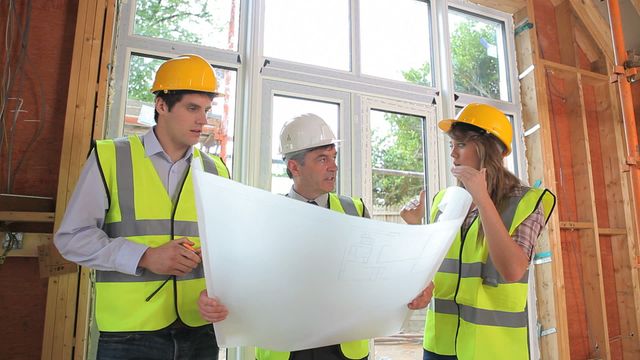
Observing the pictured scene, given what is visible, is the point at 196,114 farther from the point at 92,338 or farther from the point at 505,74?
the point at 505,74

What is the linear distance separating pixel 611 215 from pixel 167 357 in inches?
168

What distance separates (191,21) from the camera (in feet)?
8.70

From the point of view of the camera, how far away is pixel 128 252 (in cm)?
120

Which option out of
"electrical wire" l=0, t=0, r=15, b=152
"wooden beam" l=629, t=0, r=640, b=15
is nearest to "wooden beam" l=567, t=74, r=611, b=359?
"wooden beam" l=629, t=0, r=640, b=15

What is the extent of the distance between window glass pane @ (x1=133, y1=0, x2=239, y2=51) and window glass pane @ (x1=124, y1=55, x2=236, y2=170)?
0.64 ft

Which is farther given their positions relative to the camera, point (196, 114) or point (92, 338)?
point (92, 338)

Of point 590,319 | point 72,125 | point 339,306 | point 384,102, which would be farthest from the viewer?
point 590,319

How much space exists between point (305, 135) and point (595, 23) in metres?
3.67

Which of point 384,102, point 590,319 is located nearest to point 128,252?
point 384,102

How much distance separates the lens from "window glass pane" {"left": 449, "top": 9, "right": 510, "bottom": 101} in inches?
141

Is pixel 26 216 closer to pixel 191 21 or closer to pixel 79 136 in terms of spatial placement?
pixel 79 136

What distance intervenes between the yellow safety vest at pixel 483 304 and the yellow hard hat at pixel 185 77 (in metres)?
1.10

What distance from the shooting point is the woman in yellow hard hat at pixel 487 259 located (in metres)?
1.28

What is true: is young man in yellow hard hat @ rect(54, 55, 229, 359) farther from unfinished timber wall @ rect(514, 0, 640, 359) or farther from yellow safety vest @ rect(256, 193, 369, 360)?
unfinished timber wall @ rect(514, 0, 640, 359)
